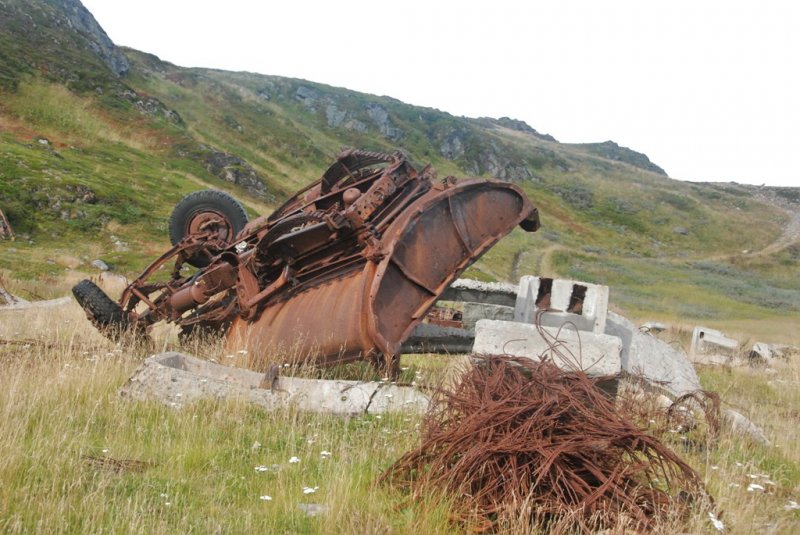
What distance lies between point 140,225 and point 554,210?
5339 cm

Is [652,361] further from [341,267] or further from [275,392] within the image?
[275,392]

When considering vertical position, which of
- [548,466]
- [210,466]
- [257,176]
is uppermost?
[257,176]

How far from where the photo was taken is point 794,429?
620 cm

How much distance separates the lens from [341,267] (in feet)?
20.7

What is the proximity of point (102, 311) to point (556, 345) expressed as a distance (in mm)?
5002

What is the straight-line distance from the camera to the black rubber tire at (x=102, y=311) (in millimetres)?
6805

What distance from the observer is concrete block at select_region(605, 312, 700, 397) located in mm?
6625

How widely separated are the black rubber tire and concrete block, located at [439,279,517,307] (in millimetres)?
5034

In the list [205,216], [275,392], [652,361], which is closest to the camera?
[275,392]

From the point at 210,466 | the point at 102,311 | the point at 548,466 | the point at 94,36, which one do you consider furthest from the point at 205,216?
the point at 94,36

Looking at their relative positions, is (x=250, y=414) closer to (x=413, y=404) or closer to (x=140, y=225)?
(x=413, y=404)

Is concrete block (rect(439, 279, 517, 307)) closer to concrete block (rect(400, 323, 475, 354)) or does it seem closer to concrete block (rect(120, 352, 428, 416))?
concrete block (rect(400, 323, 475, 354))

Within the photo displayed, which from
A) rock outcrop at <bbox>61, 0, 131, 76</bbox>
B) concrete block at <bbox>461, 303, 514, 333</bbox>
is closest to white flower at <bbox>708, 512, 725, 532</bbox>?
concrete block at <bbox>461, 303, 514, 333</bbox>

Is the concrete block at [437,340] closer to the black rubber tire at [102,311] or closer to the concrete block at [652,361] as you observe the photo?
the concrete block at [652,361]
